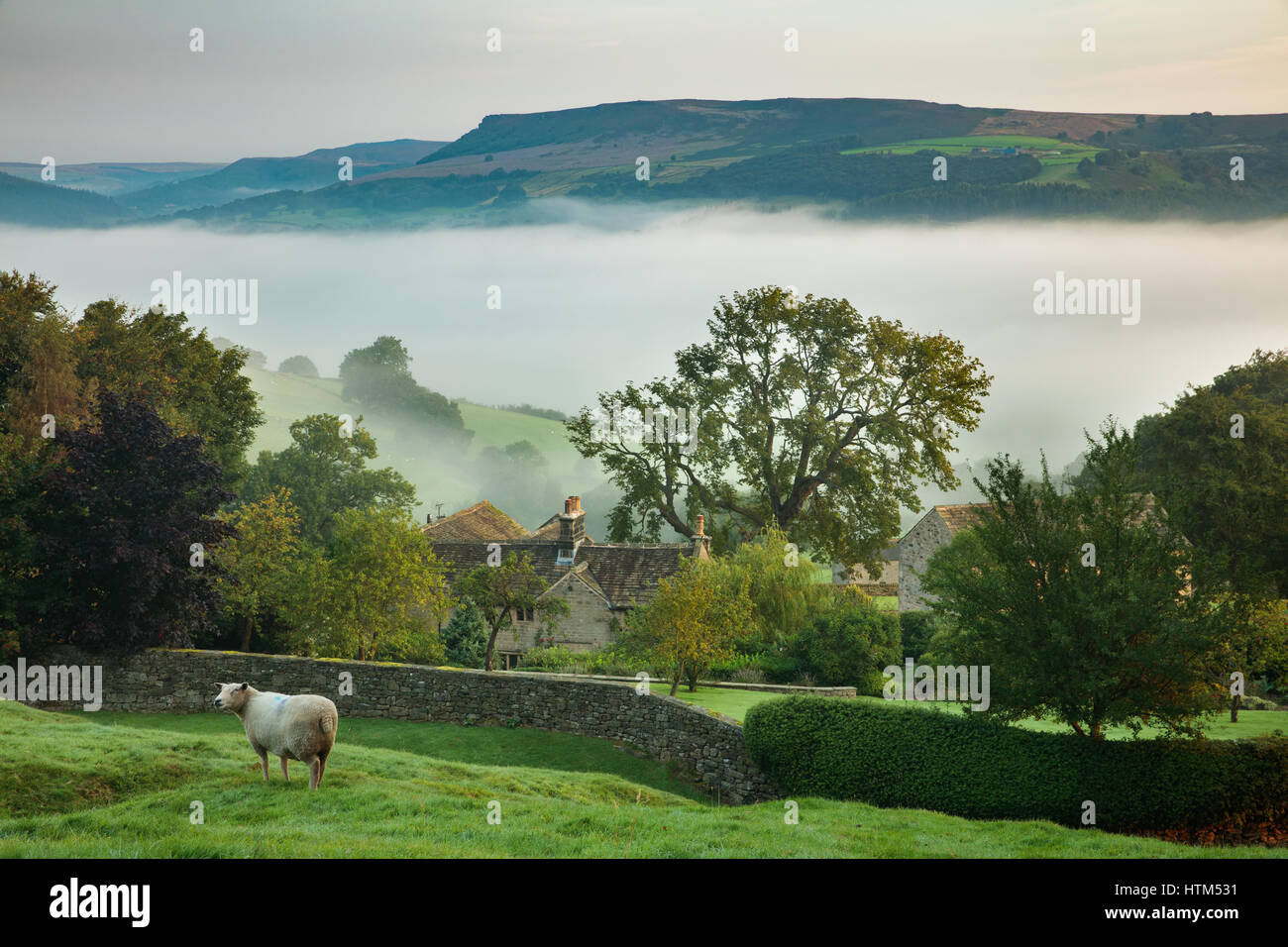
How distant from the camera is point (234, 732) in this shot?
90.8ft

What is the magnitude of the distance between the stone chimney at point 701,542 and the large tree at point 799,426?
863 mm

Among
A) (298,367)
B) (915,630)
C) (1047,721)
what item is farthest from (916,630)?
(298,367)

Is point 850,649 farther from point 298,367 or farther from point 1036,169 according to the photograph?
point 298,367

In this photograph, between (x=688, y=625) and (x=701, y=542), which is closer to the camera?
(x=688, y=625)

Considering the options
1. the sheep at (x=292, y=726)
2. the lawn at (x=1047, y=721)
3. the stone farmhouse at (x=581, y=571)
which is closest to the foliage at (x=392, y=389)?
the stone farmhouse at (x=581, y=571)

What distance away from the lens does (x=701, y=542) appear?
5456 cm

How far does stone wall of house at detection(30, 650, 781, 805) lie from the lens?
90.8 feet

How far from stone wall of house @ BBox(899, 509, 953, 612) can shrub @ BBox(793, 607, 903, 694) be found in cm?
1640

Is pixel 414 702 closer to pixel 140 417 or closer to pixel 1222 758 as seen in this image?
pixel 140 417

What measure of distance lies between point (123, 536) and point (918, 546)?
38.2 m

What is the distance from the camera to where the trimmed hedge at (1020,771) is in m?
19.9

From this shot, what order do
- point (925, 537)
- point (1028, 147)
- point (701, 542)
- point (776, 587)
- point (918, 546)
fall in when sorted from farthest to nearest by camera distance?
point (1028, 147)
point (918, 546)
point (925, 537)
point (701, 542)
point (776, 587)

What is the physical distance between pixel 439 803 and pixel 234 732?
42.8 ft

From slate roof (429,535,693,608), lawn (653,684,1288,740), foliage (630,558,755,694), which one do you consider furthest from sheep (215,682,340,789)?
slate roof (429,535,693,608)
